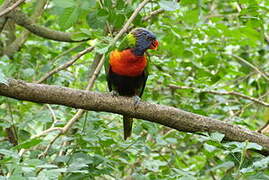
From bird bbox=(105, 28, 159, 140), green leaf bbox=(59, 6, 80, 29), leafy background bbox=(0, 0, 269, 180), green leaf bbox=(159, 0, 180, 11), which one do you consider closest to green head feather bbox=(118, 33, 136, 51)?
bird bbox=(105, 28, 159, 140)

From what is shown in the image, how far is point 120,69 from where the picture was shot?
364 cm

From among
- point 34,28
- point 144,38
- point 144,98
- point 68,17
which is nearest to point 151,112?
point 144,98

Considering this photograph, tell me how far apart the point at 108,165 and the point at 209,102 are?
220 cm

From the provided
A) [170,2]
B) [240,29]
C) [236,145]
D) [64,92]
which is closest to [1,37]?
[64,92]

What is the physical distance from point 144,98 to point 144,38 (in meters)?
0.54

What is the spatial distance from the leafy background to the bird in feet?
0.38

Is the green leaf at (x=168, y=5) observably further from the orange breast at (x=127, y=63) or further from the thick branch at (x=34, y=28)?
the thick branch at (x=34, y=28)

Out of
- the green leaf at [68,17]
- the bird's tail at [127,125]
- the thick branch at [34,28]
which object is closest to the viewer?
the green leaf at [68,17]

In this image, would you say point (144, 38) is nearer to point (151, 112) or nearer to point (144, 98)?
point (144, 98)

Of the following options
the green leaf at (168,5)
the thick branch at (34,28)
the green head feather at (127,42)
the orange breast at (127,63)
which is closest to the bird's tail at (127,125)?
the orange breast at (127,63)

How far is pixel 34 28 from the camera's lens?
13.5 feet

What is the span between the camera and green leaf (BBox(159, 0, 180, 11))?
287 centimetres

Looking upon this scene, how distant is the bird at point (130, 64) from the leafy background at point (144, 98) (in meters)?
0.12

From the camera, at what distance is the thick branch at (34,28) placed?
4.03 m
